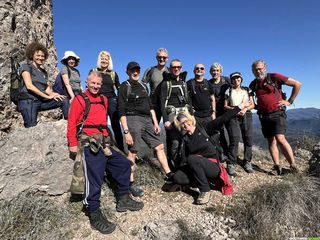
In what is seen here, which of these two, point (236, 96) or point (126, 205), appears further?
point (236, 96)

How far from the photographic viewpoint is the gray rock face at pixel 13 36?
745 cm

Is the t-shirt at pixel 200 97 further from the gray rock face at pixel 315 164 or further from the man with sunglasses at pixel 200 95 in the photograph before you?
the gray rock face at pixel 315 164

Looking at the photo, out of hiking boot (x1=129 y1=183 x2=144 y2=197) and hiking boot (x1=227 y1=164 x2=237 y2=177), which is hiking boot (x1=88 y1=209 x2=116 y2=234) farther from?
hiking boot (x1=227 y1=164 x2=237 y2=177)

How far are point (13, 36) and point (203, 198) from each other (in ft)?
22.0

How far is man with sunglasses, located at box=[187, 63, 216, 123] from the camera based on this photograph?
7397 millimetres

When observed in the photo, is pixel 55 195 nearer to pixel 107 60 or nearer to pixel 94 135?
pixel 94 135

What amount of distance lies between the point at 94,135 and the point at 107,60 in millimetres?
2359

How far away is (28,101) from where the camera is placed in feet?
20.5

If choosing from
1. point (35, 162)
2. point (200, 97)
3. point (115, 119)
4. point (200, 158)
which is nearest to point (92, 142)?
point (35, 162)

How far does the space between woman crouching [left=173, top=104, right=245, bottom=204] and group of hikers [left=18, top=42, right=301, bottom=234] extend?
23 mm

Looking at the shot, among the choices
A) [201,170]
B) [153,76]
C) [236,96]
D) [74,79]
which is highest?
[153,76]

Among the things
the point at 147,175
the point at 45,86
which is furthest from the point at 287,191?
the point at 45,86

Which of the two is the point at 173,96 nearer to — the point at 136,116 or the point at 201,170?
the point at 136,116

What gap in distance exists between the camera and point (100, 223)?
537 cm
